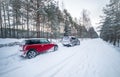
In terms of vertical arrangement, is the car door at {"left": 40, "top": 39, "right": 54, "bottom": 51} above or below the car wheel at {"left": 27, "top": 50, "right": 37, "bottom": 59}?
above

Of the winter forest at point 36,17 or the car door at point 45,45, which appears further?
the winter forest at point 36,17

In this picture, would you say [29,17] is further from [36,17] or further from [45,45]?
[45,45]

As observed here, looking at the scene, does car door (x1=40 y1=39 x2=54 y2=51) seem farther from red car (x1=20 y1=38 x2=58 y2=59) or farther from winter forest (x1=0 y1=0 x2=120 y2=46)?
winter forest (x1=0 y1=0 x2=120 y2=46)

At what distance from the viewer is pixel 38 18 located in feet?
68.2

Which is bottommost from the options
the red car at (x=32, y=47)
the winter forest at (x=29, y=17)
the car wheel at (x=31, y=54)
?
the car wheel at (x=31, y=54)

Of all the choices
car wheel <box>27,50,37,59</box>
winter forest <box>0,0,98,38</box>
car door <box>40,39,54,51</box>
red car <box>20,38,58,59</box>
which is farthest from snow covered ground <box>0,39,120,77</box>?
winter forest <box>0,0,98,38</box>

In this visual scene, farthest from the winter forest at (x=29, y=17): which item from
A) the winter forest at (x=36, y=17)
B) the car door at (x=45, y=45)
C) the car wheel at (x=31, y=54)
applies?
the car wheel at (x=31, y=54)

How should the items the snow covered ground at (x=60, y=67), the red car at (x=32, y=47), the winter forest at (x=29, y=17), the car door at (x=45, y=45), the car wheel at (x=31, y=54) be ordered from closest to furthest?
1. the snow covered ground at (x=60, y=67)
2. the red car at (x=32, y=47)
3. the car wheel at (x=31, y=54)
4. the car door at (x=45, y=45)
5. the winter forest at (x=29, y=17)

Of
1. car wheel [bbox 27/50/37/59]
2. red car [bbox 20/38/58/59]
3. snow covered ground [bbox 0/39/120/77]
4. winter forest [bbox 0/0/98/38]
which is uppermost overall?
winter forest [bbox 0/0/98/38]

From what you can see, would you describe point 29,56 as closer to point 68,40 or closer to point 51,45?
point 51,45

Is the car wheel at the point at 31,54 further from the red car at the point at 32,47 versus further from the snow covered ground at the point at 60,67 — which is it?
the snow covered ground at the point at 60,67

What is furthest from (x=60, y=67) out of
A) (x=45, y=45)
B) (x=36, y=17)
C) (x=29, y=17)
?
(x=29, y=17)

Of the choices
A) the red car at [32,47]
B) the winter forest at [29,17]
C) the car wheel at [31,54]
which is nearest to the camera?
the red car at [32,47]

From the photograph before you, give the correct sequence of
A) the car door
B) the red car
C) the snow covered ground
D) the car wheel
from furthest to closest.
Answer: the car door
the car wheel
the red car
the snow covered ground
